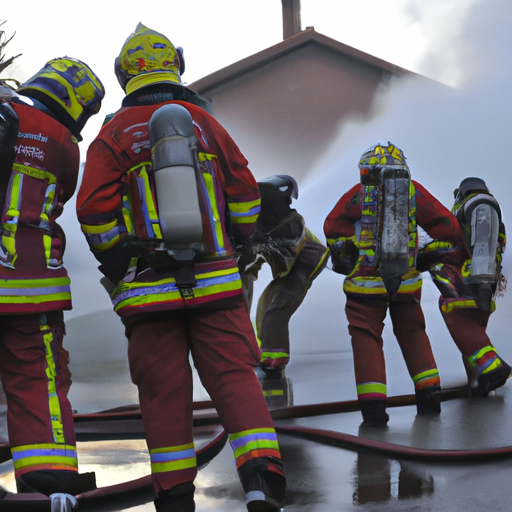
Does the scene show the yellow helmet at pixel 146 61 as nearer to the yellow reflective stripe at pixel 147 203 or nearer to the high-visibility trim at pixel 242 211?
the yellow reflective stripe at pixel 147 203

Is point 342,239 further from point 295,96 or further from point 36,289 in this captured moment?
point 295,96

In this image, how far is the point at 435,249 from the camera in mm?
5031

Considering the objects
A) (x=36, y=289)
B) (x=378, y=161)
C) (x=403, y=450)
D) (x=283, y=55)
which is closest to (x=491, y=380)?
(x=378, y=161)

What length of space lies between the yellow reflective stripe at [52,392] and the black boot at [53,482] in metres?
0.14

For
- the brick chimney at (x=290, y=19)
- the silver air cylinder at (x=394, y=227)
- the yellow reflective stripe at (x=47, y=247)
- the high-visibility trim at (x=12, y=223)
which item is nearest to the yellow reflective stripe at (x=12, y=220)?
the high-visibility trim at (x=12, y=223)

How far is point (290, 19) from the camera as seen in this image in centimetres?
1889

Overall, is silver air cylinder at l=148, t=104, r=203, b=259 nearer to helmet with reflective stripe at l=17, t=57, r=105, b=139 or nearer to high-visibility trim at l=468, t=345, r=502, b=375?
helmet with reflective stripe at l=17, t=57, r=105, b=139

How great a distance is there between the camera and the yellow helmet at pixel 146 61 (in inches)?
130

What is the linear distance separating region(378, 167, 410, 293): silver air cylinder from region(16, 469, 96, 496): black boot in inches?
76.8

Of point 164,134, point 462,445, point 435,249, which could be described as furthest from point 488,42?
point 164,134

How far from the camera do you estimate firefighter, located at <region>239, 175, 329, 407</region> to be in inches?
225

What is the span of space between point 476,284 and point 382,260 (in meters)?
1.42

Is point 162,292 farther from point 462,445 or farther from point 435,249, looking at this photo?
point 435,249

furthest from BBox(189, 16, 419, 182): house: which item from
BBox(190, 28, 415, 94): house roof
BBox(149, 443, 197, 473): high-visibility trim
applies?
BBox(149, 443, 197, 473): high-visibility trim
